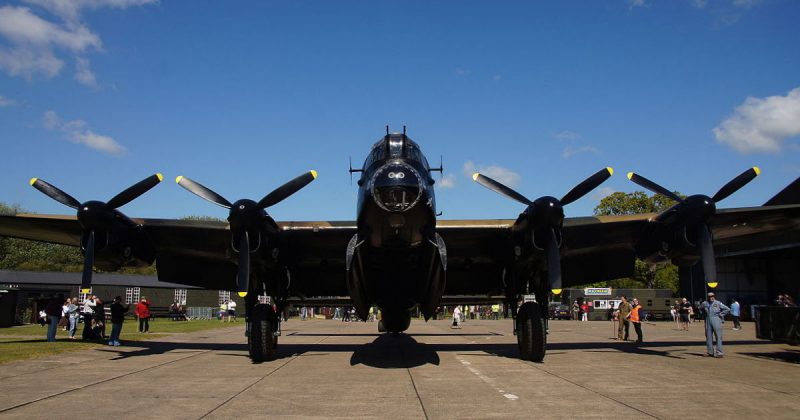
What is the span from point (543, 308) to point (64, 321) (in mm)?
27319

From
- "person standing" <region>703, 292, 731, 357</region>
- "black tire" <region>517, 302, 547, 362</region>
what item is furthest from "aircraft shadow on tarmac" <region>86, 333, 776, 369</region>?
"black tire" <region>517, 302, 547, 362</region>

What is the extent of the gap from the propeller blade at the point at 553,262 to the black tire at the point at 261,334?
7.39 meters

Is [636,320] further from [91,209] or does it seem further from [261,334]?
[91,209]

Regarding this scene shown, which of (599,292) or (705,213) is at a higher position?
(705,213)

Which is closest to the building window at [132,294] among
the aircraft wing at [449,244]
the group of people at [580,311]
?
the aircraft wing at [449,244]

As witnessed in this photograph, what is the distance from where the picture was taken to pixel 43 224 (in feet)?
55.4

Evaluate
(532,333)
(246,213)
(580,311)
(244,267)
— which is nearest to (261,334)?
(244,267)

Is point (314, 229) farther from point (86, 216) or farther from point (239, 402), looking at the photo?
point (239, 402)

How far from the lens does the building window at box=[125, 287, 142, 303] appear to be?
58.5 m

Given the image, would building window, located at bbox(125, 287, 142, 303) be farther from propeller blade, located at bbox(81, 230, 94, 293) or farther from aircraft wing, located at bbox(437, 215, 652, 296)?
aircraft wing, located at bbox(437, 215, 652, 296)

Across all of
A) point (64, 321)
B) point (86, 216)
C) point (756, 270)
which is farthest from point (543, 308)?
point (756, 270)

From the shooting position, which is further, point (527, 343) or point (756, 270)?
point (756, 270)

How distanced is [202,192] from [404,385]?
8100 millimetres

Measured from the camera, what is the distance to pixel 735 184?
619 inches
